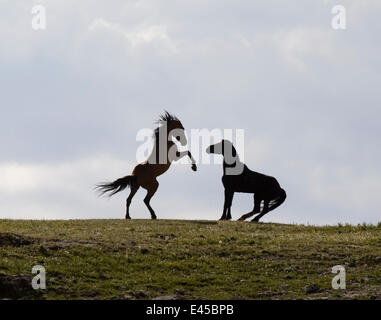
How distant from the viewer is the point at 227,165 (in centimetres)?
3156

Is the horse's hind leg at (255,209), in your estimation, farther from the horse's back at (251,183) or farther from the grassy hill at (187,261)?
the grassy hill at (187,261)

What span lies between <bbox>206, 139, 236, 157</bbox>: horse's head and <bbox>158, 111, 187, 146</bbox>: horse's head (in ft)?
3.18

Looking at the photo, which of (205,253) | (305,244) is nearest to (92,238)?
(205,253)

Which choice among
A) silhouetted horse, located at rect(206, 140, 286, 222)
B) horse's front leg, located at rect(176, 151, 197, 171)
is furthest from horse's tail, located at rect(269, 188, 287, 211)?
horse's front leg, located at rect(176, 151, 197, 171)

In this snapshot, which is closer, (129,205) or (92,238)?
(92,238)

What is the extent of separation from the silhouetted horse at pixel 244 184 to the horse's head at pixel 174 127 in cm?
91

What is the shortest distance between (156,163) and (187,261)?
8696 mm

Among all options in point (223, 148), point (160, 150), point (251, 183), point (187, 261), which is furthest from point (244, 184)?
point (187, 261)

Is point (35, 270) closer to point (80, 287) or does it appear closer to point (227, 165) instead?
point (80, 287)

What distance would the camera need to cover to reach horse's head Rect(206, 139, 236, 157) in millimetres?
31781

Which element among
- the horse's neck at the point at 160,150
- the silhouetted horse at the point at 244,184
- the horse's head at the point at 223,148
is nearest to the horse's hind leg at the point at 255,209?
the silhouetted horse at the point at 244,184

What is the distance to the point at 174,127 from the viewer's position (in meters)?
32.0
